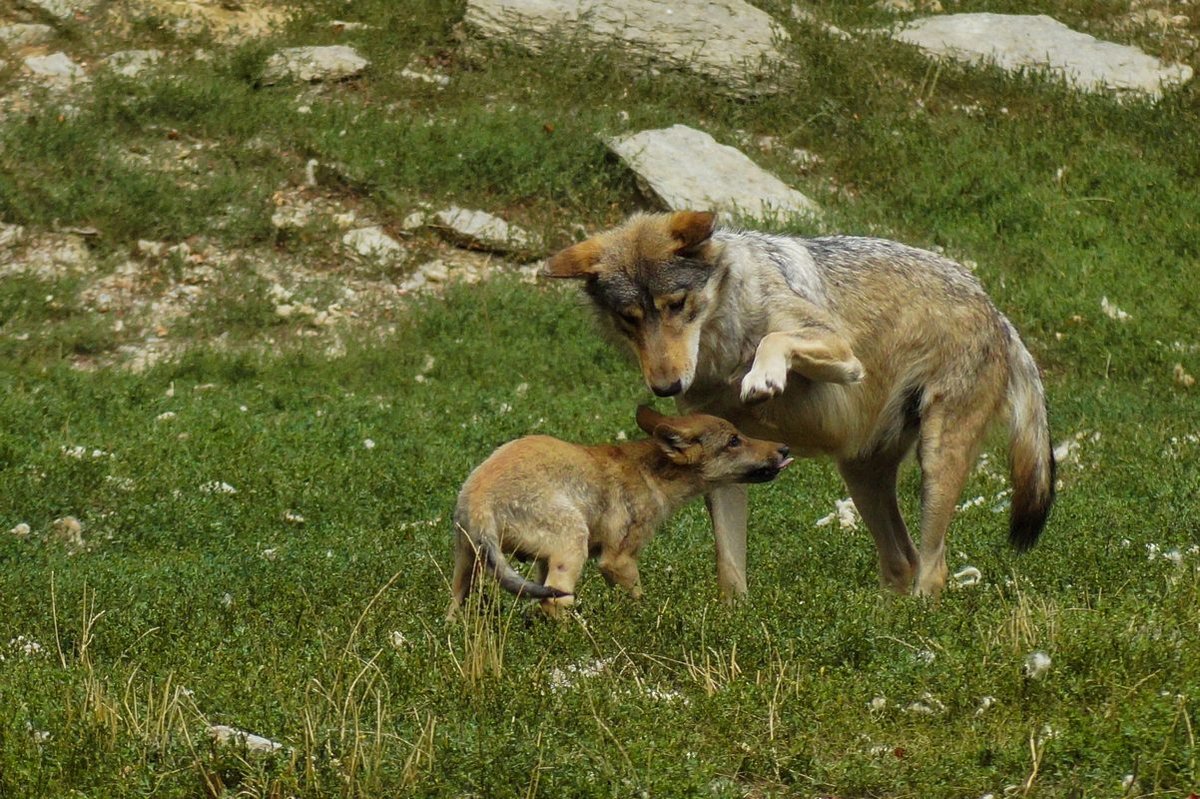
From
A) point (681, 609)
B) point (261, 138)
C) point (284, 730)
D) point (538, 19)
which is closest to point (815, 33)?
point (538, 19)

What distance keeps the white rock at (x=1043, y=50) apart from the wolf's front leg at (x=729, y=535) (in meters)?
11.3

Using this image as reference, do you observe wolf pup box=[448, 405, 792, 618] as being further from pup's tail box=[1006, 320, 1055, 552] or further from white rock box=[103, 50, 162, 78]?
white rock box=[103, 50, 162, 78]

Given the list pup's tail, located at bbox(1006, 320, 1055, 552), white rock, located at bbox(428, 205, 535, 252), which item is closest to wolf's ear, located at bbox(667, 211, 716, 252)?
pup's tail, located at bbox(1006, 320, 1055, 552)

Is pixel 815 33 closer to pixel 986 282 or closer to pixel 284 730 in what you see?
pixel 986 282

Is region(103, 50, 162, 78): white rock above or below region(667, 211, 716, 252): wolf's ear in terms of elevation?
below

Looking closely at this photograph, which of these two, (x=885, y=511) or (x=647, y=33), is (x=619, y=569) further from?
(x=647, y=33)

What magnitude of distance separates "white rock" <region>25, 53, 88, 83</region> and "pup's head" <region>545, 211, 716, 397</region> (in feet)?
33.6

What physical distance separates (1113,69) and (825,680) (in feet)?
46.1

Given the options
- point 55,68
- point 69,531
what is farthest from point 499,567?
point 55,68

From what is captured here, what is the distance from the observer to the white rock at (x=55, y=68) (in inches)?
Answer: 647

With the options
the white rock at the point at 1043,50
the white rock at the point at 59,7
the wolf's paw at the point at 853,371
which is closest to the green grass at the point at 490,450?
the white rock at the point at 1043,50

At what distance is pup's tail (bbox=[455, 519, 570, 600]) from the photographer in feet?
21.7

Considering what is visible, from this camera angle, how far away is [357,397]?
12.8 metres

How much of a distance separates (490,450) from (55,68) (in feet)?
26.2
